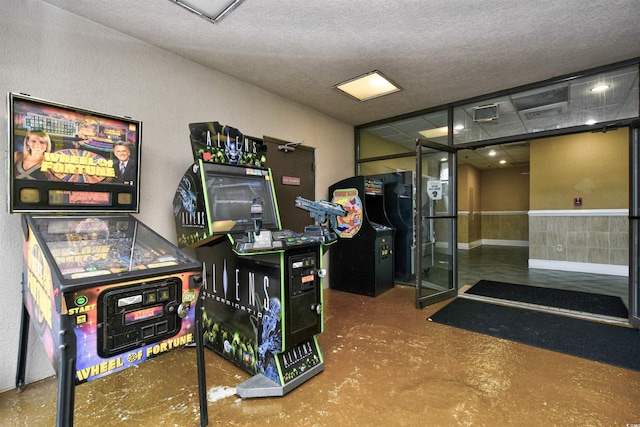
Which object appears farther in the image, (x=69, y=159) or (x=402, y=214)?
(x=402, y=214)

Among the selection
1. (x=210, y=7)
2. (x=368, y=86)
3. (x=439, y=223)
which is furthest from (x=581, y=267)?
(x=210, y=7)

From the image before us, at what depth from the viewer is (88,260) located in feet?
4.61

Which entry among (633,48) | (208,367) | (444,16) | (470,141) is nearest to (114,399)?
(208,367)

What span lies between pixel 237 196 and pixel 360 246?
228 cm

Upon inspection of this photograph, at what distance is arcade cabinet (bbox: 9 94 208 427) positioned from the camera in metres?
1.18

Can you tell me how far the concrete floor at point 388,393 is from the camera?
1.68 meters

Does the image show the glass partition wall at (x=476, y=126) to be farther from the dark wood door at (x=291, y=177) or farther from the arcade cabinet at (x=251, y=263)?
the arcade cabinet at (x=251, y=263)

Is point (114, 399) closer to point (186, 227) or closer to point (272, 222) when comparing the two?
point (186, 227)

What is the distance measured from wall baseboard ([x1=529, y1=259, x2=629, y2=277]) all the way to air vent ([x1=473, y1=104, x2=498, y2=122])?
3934 millimetres

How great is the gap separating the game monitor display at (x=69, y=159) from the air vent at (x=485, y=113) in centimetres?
381

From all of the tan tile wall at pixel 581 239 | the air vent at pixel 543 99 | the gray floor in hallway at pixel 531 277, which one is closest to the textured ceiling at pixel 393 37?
the air vent at pixel 543 99

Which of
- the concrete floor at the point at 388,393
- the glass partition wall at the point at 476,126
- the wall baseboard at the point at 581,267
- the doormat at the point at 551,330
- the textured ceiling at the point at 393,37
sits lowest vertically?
the concrete floor at the point at 388,393

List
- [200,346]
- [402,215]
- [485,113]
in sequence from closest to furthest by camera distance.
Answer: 1. [200,346]
2. [485,113]
3. [402,215]

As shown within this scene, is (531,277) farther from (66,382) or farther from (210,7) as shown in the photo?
(66,382)
